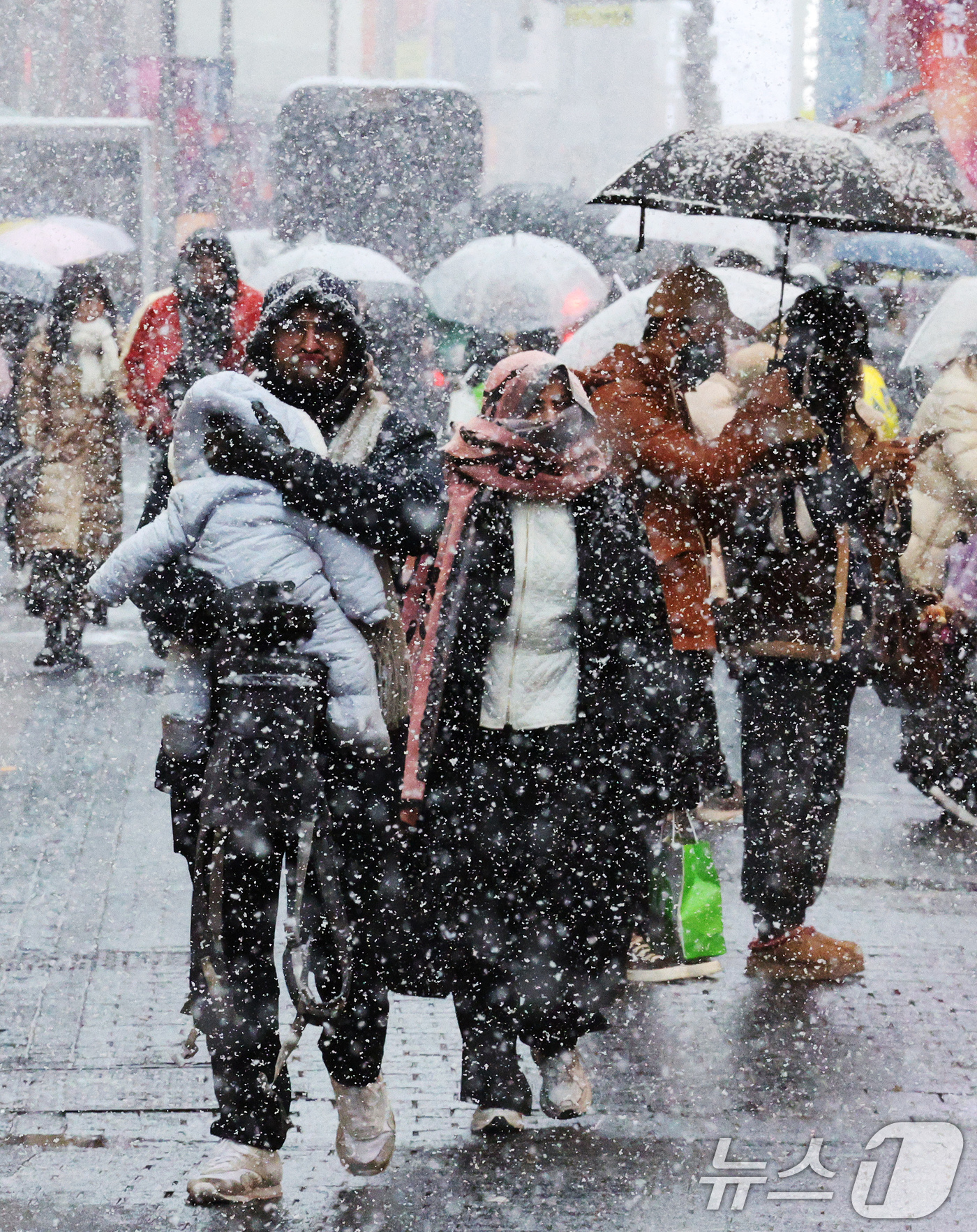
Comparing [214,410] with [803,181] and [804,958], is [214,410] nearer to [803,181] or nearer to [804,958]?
[803,181]

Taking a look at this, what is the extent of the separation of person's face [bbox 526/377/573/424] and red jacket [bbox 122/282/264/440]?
13.2ft

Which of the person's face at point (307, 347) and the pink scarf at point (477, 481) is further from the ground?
the person's face at point (307, 347)

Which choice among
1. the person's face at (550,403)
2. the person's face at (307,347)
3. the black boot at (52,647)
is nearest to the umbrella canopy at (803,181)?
the person's face at (550,403)

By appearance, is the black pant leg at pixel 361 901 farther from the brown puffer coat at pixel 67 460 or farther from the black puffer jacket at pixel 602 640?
the brown puffer coat at pixel 67 460

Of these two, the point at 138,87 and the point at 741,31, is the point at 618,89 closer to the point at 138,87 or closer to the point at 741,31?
the point at 741,31

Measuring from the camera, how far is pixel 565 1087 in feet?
15.0

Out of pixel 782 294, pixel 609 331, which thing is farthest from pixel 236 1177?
pixel 609 331

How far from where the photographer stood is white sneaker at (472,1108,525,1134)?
4445mm

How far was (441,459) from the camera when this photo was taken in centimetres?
446

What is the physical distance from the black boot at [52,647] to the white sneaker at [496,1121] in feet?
18.7

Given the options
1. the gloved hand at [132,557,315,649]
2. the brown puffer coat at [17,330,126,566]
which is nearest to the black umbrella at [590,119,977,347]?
the gloved hand at [132,557,315,649]

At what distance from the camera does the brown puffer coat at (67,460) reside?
32.0 feet

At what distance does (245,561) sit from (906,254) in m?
9.24

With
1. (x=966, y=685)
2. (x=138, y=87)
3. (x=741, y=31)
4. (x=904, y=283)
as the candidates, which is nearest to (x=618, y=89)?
(x=741, y=31)
